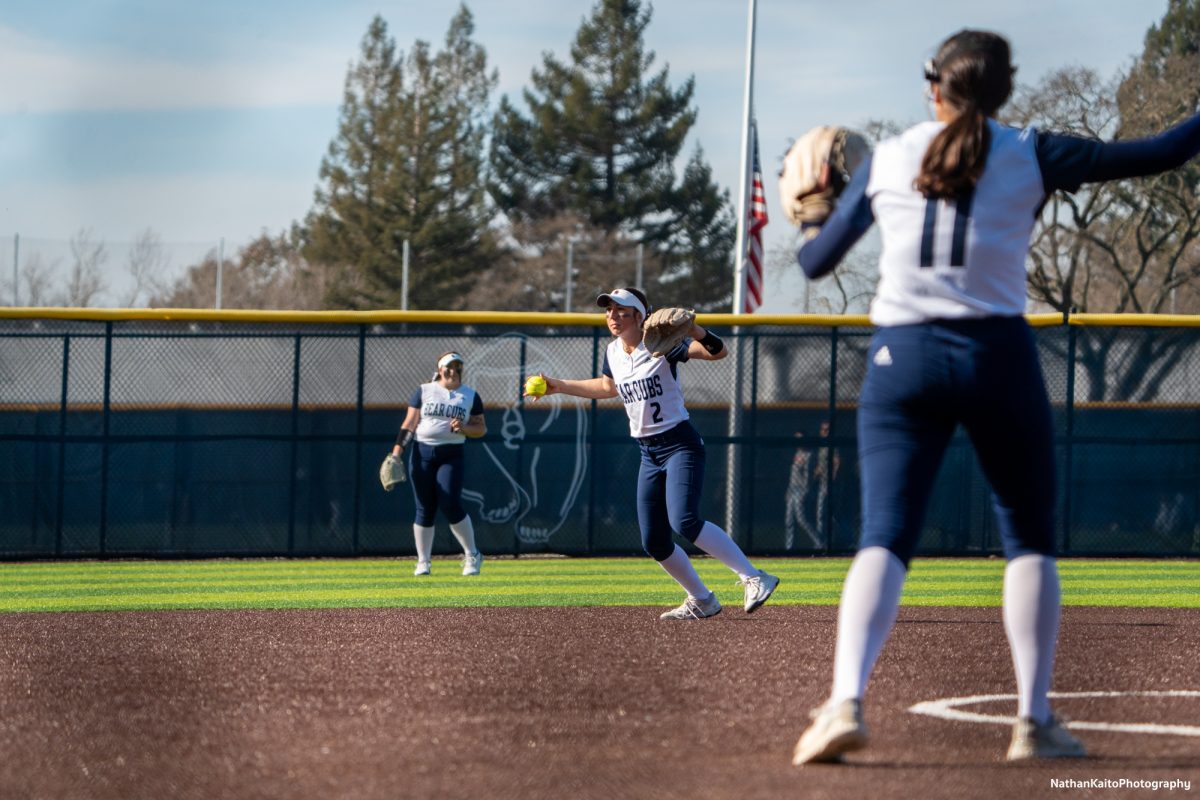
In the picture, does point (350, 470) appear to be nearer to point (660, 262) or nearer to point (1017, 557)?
point (1017, 557)

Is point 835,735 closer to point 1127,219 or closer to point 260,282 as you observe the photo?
point 1127,219

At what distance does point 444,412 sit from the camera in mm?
13219

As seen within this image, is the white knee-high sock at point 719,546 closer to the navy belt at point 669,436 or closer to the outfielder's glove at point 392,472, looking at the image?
the navy belt at point 669,436

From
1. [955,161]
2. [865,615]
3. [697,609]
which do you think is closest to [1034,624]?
[865,615]

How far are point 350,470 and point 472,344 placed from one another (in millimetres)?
1879

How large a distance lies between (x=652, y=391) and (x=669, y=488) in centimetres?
53

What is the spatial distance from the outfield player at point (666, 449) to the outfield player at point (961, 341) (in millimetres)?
3829

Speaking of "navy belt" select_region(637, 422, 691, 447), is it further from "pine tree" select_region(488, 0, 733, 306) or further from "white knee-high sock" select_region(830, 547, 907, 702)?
"pine tree" select_region(488, 0, 733, 306)

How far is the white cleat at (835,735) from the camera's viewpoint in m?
3.94

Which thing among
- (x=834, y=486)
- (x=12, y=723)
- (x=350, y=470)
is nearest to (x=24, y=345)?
(x=350, y=470)

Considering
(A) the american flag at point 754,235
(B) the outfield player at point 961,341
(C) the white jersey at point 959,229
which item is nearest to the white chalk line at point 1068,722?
(B) the outfield player at point 961,341

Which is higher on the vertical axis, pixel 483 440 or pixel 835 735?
pixel 483 440

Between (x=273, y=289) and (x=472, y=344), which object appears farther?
(x=273, y=289)

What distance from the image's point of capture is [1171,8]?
41344 millimetres
